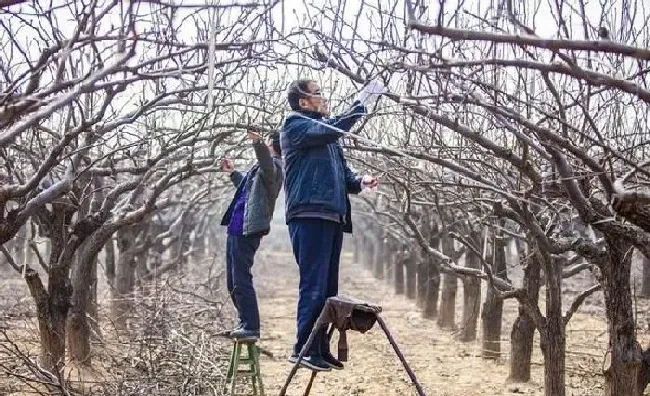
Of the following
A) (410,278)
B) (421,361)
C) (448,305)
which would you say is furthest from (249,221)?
(410,278)

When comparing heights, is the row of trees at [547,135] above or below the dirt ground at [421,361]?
above

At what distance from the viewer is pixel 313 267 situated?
18.1ft

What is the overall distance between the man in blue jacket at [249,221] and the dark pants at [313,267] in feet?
3.15

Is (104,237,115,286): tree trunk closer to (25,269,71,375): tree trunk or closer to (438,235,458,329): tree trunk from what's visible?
(438,235,458,329): tree trunk

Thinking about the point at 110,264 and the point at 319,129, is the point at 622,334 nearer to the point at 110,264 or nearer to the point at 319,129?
the point at 319,129

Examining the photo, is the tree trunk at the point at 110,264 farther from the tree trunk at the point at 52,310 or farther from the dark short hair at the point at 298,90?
the dark short hair at the point at 298,90

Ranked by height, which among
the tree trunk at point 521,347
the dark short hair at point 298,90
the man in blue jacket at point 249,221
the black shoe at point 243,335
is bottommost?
the tree trunk at point 521,347

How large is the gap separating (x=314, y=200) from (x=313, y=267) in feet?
1.31

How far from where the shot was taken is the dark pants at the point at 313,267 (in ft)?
17.8

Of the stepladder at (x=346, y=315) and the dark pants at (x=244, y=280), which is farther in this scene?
the dark pants at (x=244, y=280)

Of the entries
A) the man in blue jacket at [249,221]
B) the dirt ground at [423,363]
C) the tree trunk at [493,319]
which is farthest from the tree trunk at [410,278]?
the man in blue jacket at [249,221]

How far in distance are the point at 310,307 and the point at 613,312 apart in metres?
2.17

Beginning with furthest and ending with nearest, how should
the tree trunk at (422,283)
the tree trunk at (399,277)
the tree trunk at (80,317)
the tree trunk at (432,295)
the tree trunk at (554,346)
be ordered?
the tree trunk at (399,277)
the tree trunk at (422,283)
the tree trunk at (432,295)
the tree trunk at (80,317)
the tree trunk at (554,346)

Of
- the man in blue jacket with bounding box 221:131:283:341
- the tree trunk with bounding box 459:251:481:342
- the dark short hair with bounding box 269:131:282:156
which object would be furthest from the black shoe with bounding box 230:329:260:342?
the tree trunk with bounding box 459:251:481:342
